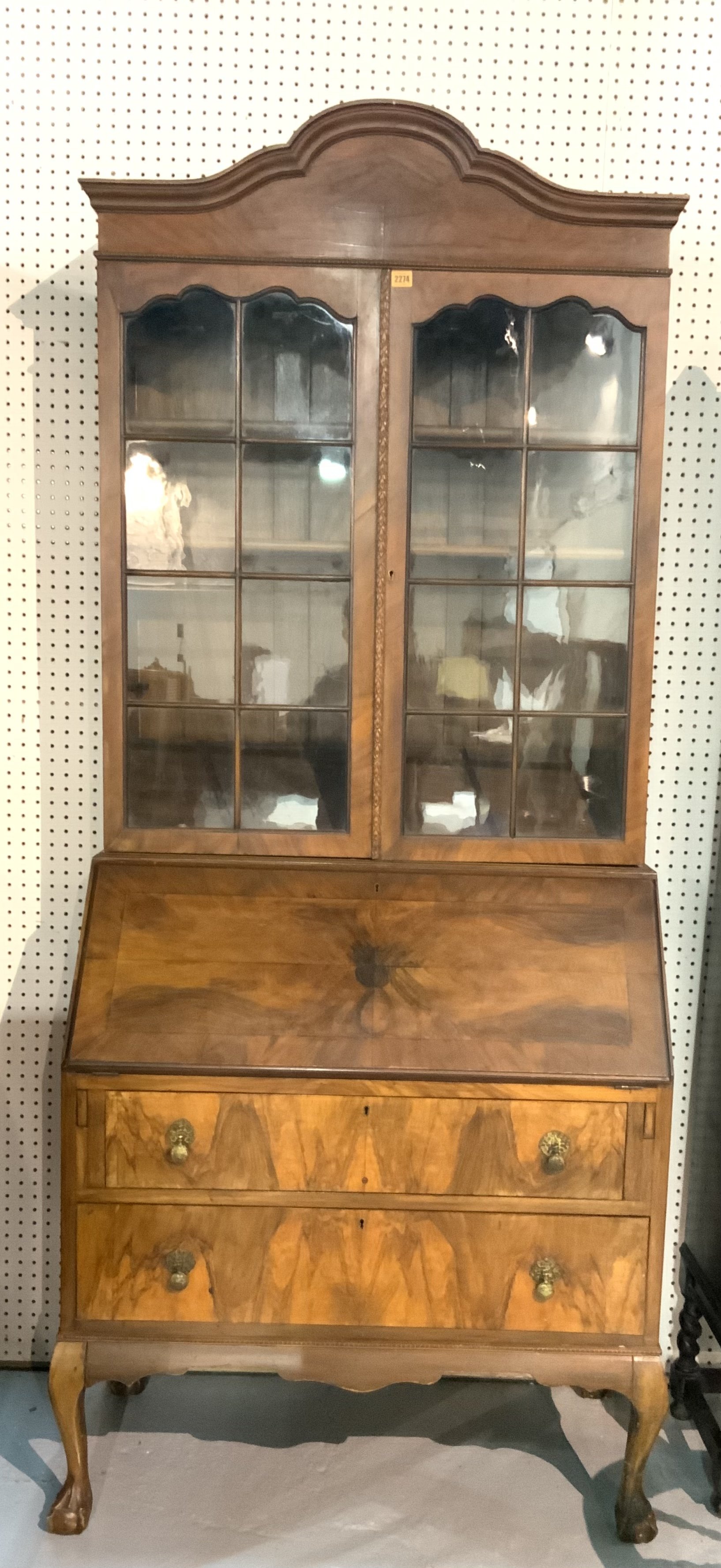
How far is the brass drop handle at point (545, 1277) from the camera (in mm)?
2166

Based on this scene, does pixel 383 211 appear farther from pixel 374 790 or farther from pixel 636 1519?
pixel 636 1519

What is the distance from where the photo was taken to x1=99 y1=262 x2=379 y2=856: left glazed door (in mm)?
2197

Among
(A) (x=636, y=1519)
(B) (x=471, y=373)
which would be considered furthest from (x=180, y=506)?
(A) (x=636, y=1519)

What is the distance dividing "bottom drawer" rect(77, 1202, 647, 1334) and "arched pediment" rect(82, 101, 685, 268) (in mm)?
1866

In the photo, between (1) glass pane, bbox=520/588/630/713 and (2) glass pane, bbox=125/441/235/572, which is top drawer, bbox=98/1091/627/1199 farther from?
(2) glass pane, bbox=125/441/235/572

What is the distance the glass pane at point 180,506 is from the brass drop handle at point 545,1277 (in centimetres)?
152

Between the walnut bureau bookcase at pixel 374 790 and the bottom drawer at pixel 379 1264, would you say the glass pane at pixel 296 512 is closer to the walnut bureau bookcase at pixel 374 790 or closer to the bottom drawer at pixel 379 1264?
the walnut bureau bookcase at pixel 374 790

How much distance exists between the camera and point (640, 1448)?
7.25 feet

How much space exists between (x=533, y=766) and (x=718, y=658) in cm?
75

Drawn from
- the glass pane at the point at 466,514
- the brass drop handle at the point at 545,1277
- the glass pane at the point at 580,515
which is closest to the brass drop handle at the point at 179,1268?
the brass drop handle at the point at 545,1277

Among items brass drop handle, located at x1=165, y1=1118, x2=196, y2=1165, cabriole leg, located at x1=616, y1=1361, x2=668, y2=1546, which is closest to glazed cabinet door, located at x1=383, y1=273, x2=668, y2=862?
brass drop handle, located at x1=165, y1=1118, x2=196, y2=1165

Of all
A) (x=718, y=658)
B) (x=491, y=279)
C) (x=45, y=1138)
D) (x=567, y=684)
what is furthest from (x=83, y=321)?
(x=45, y=1138)

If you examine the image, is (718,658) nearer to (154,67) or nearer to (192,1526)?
(154,67)

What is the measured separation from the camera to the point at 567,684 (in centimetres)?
231
